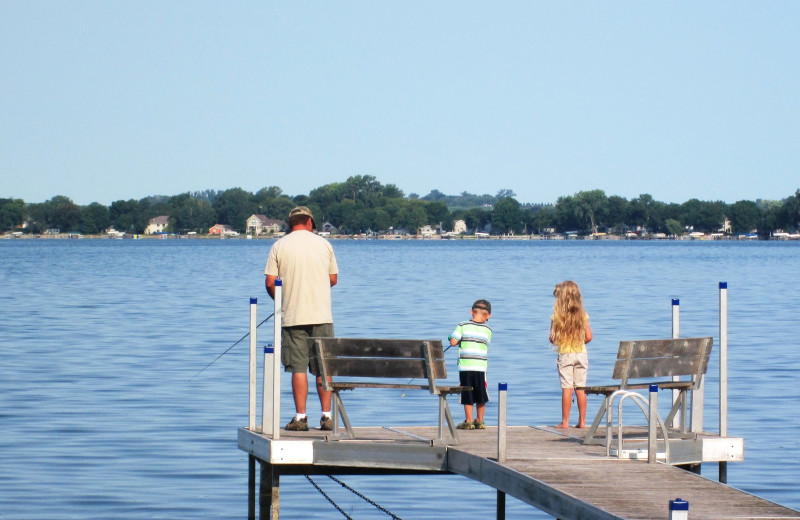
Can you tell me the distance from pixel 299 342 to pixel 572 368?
258 cm

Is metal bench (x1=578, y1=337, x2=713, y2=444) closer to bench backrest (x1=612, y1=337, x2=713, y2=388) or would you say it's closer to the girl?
bench backrest (x1=612, y1=337, x2=713, y2=388)

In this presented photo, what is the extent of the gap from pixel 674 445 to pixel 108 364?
1987cm

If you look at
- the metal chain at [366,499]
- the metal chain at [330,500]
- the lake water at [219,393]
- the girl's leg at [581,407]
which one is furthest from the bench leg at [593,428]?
the metal chain at [330,500]

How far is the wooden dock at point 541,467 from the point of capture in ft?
27.7

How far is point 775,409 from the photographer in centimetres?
2147

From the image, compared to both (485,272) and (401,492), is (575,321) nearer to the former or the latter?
(401,492)

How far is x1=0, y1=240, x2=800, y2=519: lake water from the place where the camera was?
15062mm

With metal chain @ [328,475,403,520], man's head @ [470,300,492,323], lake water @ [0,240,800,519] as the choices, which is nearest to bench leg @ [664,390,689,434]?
man's head @ [470,300,492,323]

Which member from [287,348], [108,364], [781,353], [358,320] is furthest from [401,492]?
[358,320]

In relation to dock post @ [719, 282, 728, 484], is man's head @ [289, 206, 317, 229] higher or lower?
higher

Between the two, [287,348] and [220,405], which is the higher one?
[287,348]

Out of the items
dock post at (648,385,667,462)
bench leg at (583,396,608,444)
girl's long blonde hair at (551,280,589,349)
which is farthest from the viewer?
girl's long blonde hair at (551,280,589,349)

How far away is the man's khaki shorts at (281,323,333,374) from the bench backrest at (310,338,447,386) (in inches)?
26.7

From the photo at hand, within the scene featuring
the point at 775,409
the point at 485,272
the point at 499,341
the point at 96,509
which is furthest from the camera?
the point at 485,272
